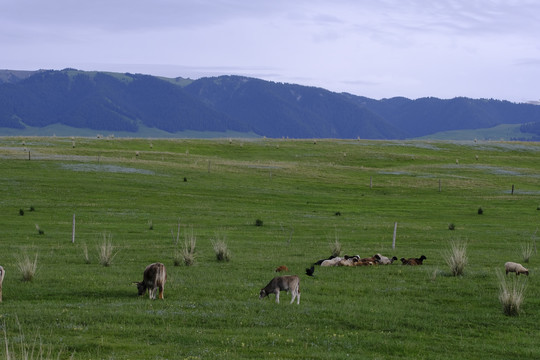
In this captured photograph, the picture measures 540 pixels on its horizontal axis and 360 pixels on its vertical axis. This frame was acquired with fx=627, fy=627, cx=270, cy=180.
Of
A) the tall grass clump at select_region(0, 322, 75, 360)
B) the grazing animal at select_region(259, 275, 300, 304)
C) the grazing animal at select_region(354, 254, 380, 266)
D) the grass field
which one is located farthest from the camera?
the grazing animal at select_region(354, 254, 380, 266)

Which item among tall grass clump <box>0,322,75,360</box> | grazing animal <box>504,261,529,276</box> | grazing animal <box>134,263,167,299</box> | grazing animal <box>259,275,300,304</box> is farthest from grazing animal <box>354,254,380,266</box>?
tall grass clump <box>0,322,75,360</box>

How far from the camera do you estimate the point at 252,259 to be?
29.4m

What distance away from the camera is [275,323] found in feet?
53.5

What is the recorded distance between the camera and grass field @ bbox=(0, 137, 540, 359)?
14.7 meters

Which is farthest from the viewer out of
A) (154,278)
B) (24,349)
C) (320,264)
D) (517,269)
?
(320,264)

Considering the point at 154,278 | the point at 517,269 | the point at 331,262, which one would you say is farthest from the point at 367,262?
the point at 154,278

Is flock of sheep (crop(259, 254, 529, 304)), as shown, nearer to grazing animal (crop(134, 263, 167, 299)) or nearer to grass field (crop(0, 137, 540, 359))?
grass field (crop(0, 137, 540, 359))

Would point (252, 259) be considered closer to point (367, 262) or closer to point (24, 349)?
point (367, 262)

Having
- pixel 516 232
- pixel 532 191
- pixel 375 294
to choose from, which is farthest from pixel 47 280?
pixel 532 191

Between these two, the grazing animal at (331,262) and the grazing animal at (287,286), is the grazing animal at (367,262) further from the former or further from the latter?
the grazing animal at (287,286)

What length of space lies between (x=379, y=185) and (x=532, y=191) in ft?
62.9

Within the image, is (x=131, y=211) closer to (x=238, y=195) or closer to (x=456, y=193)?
(x=238, y=195)

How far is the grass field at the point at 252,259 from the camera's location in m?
14.7

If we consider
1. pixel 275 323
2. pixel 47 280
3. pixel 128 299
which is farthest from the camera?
pixel 47 280
